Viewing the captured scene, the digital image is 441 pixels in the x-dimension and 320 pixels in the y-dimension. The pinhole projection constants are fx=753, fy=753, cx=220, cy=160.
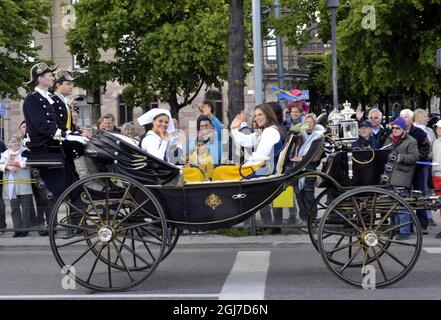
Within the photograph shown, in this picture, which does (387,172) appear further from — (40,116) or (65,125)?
(40,116)

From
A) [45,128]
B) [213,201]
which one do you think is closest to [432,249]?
[213,201]

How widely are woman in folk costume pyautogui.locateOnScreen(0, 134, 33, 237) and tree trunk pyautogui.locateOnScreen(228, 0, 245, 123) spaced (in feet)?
10.3

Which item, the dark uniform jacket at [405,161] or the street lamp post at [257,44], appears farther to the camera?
the street lamp post at [257,44]

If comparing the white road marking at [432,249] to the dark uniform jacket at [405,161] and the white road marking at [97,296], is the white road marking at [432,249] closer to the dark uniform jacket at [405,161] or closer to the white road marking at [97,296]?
the dark uniform jacket at [405,161]

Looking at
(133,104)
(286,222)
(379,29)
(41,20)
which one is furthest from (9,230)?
(133,104)

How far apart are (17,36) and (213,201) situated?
24466 mm

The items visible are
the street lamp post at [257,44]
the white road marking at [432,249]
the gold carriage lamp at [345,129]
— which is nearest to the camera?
the gold carriage lamp at [345,129]

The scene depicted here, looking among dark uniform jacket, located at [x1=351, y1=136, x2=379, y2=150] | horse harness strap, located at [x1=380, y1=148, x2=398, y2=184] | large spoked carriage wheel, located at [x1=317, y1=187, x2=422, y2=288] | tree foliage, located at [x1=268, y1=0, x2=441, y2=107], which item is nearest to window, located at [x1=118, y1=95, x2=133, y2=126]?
tree foliage, located at [x1=268, y1=0, x2=441, y2=107]

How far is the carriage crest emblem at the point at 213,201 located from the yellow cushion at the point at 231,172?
0.95 feet

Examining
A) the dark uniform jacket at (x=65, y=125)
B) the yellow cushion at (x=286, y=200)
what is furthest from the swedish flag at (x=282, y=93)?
the dark uniform jacket at (x=65, y=125)

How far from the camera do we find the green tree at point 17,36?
2805 cm

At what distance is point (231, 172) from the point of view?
7098mm

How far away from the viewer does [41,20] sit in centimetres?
3150

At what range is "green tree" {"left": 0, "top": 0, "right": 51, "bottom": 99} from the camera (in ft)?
92.0
